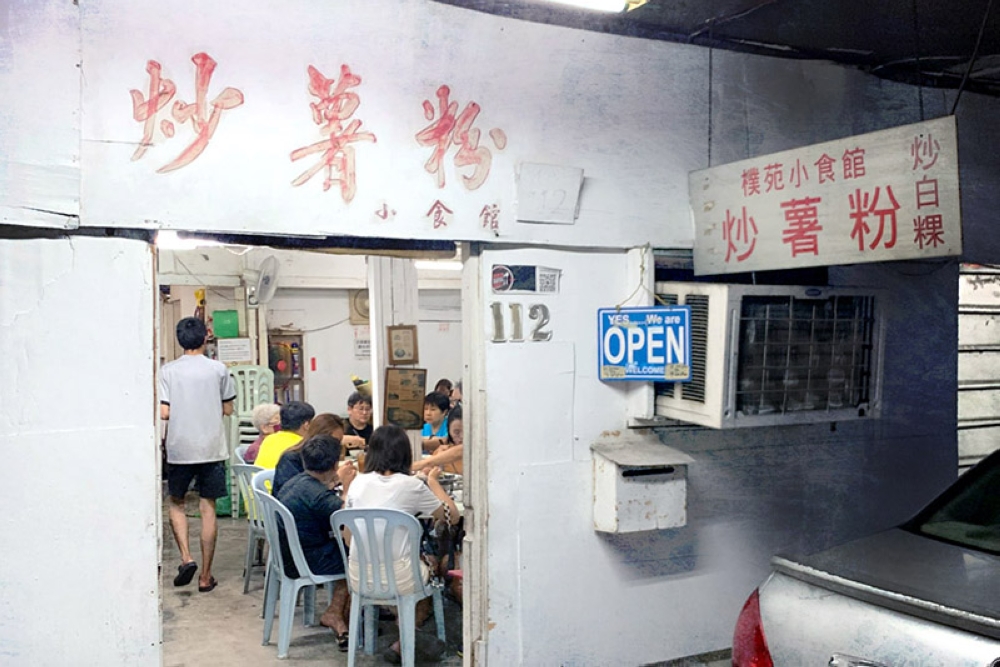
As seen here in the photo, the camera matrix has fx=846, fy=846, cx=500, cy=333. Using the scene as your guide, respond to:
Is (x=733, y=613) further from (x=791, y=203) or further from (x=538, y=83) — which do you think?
(x=538, y=83)

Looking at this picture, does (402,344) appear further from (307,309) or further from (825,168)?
(825,168)

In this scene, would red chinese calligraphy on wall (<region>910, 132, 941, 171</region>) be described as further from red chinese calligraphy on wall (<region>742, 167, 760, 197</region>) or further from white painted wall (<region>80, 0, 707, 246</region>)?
white painted wall (<region>80, 0, 707, 246</region>)

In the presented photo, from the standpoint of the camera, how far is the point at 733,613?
16.8ft

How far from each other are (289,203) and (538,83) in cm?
148

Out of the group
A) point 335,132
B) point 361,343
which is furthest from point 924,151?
point 361,343

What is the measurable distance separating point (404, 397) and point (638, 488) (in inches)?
173

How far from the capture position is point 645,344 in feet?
14.3

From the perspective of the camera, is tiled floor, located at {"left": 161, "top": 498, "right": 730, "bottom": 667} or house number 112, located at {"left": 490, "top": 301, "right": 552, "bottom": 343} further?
tiled floor, located at {"left": 161, "top": 498, "right": 730, "bottom": 667}

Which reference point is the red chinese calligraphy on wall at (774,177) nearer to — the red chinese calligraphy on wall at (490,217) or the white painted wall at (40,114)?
the red chinese calligraphy on wall at (490,217)

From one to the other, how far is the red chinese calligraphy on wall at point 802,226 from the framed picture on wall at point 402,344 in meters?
5.17

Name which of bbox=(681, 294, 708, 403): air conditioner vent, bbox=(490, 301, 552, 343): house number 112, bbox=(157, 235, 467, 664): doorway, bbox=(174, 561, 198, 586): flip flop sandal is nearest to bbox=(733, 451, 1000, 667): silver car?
bbox=(681, 294, 708, 403): air conditioner vent

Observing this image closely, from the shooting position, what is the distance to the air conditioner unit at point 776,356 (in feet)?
13.9

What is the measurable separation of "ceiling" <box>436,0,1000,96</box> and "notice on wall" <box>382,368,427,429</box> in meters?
4.62

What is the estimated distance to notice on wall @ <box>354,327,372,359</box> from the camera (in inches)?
499
